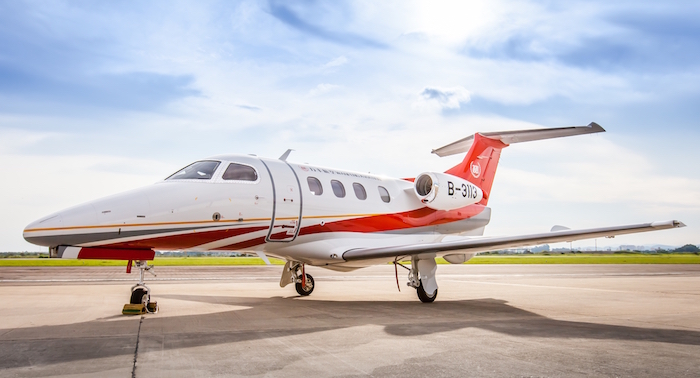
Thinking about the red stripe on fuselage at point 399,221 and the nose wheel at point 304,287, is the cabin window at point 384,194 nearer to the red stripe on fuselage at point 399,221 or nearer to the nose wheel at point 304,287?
the red stripe on fuselage at point 399,221

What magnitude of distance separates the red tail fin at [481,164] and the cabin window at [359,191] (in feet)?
14.1

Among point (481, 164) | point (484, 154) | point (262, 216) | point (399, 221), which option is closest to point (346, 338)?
point (262, 216)

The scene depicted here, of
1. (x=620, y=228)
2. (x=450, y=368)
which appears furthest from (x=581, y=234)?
(x=450, y=368)

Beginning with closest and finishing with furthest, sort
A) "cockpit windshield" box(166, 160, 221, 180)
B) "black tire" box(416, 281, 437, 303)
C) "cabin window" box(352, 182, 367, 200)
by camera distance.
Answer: "cockpit windshield" box(166, 160, 221, 180), "black tire" box(416, 281, 437, 303), "cabin window" box(352, 182, 367, 200)

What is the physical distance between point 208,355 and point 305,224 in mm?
6290

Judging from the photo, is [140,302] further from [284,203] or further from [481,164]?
[481,164]

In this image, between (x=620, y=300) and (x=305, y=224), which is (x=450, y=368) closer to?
(x=305, y=224)

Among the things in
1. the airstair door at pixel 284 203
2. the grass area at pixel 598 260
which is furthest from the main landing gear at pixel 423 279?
the grass area at pixel 598 260

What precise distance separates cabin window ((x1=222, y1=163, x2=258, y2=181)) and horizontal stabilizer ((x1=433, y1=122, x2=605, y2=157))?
349 inches

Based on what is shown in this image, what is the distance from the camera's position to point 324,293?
15.8m

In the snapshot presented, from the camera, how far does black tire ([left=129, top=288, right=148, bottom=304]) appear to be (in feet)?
33.3

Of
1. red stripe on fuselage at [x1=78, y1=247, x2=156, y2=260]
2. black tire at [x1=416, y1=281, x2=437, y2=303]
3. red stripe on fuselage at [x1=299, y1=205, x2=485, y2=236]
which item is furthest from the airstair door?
black tire at [x1=416, y1=281, x2=437, y2=303]

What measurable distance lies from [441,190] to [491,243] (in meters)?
3.90

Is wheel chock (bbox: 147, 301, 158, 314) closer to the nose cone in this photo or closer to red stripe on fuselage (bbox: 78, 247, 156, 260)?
red stripe on fuselage (bbox: 78, 247, 156, 260)
